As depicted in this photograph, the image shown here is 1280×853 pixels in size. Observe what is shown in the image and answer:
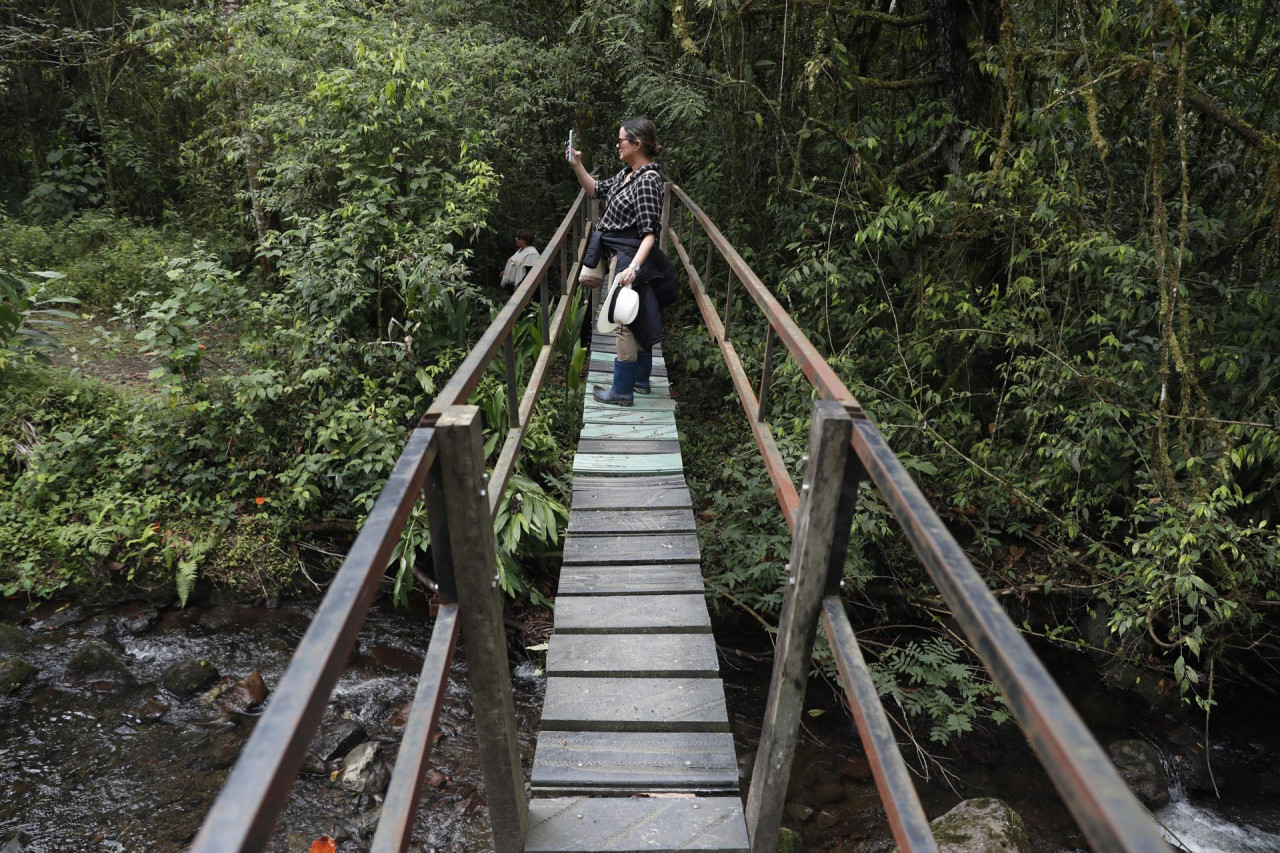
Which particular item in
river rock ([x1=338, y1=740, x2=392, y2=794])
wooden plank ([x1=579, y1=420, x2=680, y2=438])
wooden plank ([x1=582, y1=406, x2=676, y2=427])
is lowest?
river rock ([x1=338, y1=740, x2=392, y2=794])

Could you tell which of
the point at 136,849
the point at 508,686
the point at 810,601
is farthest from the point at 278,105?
the point at 810,601

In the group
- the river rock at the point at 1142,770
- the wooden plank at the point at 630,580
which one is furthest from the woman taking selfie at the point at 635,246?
the river rock at the point at 1142,770

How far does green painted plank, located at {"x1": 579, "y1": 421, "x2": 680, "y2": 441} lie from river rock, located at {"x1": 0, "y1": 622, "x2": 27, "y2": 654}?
4.02 m

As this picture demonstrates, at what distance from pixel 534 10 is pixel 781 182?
4305 millimetres

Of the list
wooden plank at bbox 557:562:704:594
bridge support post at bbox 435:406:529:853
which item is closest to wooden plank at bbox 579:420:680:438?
wooden plank at bbox 557:562:704:594

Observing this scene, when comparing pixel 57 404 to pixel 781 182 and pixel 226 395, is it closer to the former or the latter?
pixel 226 395

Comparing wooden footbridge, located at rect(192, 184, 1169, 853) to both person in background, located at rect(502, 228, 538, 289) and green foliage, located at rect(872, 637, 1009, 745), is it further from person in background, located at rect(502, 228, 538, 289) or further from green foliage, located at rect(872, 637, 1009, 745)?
person in background, located at rect(502, 228, 538, 289)

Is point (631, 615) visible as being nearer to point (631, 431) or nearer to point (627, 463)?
point (627, 463)

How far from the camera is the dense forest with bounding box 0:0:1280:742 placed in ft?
14.3

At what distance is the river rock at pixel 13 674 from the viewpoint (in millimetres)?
4822

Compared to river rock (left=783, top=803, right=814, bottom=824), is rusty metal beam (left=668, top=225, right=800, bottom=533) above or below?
above

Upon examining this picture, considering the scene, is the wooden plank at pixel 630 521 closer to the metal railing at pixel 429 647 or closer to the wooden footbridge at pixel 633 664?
the wooden footbridge at pixel 633 664

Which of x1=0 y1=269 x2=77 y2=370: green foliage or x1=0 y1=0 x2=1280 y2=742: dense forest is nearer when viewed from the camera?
x1=0 y1=0 x2=1280 y2=742: dense forest

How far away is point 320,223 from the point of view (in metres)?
5.81
